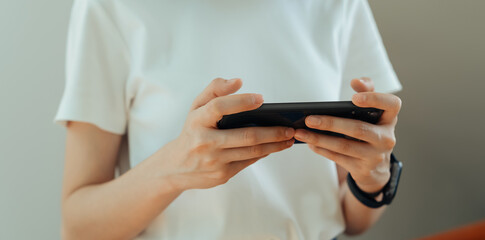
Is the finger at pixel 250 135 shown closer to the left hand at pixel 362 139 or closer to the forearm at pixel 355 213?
the left hand at pixel 362 139

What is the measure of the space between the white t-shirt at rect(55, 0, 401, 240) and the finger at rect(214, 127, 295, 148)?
0.72 ft

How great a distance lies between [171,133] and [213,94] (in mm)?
201

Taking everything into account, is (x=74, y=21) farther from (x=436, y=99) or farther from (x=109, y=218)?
(x=436, y=99)

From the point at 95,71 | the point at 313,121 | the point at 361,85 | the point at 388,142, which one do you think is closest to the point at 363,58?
the point at 361,85

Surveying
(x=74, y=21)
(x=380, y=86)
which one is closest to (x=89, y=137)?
(x=74, y=21)

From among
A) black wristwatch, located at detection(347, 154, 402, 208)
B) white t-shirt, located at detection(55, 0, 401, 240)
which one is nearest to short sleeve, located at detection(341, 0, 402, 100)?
white t-shirt, located at detection(55, 0, 401, 240)

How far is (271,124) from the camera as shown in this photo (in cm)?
64

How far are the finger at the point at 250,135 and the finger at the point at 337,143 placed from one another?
0.02 metres

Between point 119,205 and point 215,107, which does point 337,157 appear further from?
point 119,205

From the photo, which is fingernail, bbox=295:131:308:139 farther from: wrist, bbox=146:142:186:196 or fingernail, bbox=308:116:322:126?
wrist, bbox=146:142:186:196

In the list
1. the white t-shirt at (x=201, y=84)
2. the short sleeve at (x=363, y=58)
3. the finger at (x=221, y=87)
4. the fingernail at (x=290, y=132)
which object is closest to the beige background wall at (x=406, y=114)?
the white t-shirt at (x=201, y=84)

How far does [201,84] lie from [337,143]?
30cm

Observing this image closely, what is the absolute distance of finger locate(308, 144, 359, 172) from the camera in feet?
2.31

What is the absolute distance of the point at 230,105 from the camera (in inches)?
23.1
